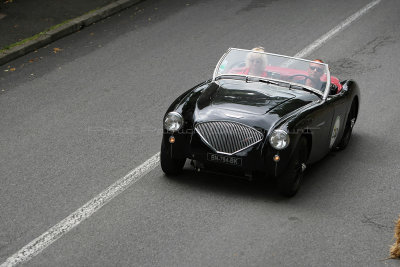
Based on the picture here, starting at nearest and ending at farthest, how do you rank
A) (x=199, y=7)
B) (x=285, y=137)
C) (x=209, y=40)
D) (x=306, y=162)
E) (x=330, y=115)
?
(x=285, y=137) → (x=306, y=162) → (x=330, y=115) → (x=209, y=40) → (x=199, y=7)

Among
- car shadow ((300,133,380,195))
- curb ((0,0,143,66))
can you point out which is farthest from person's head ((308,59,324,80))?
curb ((0,0,143,66))

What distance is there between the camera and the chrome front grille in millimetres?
8172

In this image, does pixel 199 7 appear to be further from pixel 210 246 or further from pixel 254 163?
pixel 210 246

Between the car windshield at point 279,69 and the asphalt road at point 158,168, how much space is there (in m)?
1.11

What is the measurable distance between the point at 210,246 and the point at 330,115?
3015mm

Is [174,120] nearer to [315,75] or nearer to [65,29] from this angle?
[315,75]

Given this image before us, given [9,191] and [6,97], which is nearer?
[9,191]

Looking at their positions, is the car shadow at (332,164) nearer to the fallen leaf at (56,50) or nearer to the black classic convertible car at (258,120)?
the black classic convertible car at (258,120)

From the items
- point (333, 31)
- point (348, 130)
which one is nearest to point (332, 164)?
point (348, 130)

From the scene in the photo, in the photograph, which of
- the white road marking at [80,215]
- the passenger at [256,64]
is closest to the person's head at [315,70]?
the passenger at [256,64]

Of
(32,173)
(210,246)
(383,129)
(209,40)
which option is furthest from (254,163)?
(209,40)

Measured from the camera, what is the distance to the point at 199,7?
58.0 ft

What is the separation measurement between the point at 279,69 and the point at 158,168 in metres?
2.08

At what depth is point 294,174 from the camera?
827 centimetres
